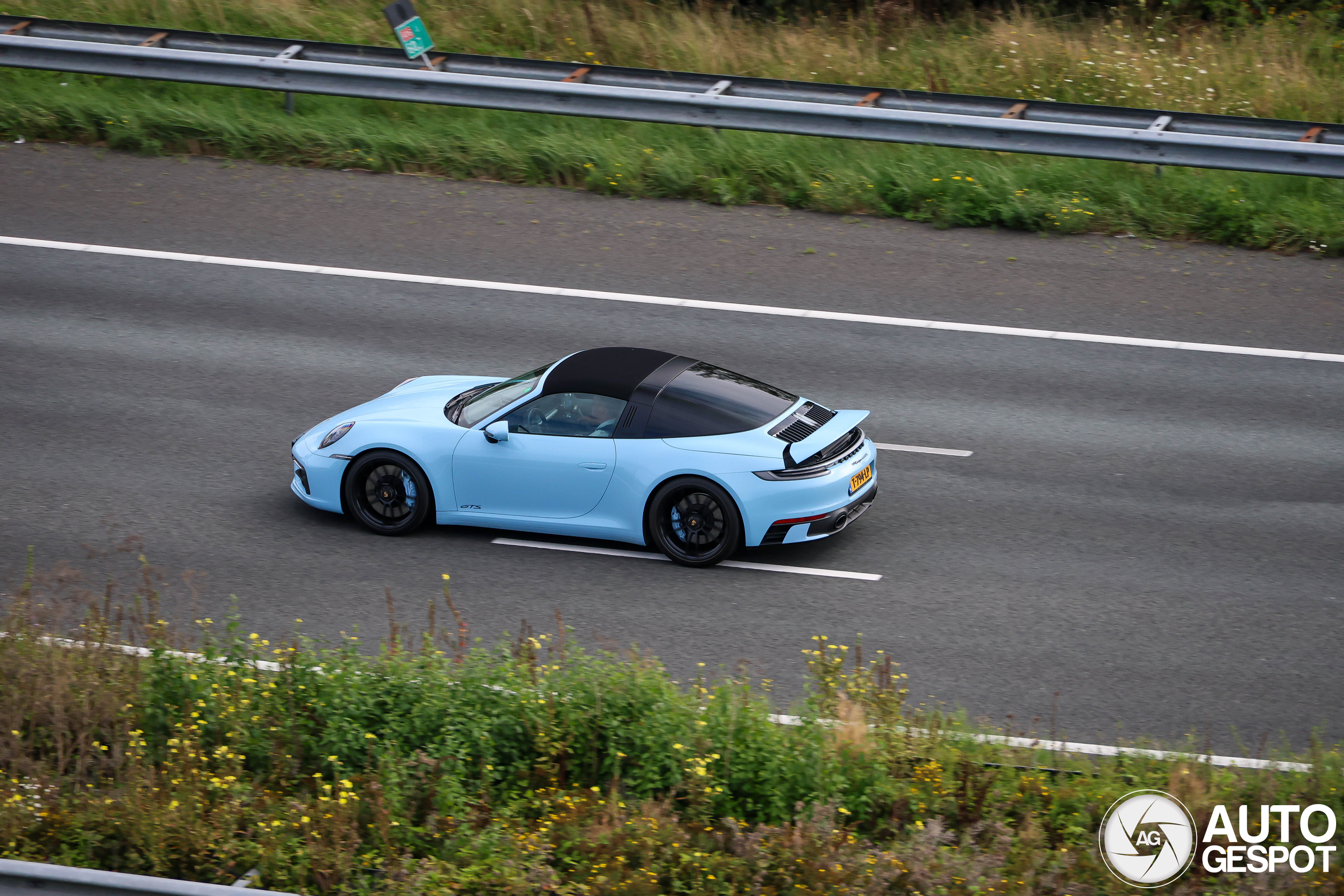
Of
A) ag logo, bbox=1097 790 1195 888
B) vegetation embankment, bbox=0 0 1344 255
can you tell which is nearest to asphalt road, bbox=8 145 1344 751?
vegetation embankment, bbox=0 0 1344 255

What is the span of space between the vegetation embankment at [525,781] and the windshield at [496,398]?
2.51 m

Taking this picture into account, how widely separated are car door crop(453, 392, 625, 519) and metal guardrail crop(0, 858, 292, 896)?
185 inches

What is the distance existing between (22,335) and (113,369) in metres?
1.29

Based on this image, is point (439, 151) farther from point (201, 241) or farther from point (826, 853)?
point (826, 853)

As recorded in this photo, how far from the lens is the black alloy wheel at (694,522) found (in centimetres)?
959

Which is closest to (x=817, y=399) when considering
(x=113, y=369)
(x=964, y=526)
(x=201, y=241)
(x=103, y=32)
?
(x=964, y=526)

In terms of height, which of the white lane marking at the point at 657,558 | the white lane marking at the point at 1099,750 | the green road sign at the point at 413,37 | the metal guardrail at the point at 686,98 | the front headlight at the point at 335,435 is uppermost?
the green road sign at the point at 413,37

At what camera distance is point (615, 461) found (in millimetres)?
9672

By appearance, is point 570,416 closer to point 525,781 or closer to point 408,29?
point 525,781

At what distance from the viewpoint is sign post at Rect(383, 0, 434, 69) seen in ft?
54.5

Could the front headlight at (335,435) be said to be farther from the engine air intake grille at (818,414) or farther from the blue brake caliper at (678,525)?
the engine air intake grille at (818,414)

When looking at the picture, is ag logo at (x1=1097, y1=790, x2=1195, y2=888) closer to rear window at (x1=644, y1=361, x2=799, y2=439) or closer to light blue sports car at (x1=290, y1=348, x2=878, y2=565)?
light blue sports car at (x1=290, y1=348, x2=878, y2=565)

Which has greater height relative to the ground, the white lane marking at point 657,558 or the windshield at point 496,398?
the windshield at point 496,398

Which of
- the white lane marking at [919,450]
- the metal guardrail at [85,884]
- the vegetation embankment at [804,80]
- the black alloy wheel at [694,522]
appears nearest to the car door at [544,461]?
the black alloy wheel at [694,522]
